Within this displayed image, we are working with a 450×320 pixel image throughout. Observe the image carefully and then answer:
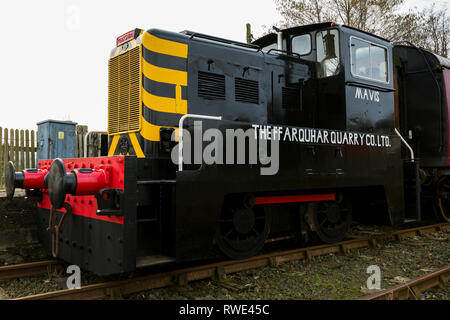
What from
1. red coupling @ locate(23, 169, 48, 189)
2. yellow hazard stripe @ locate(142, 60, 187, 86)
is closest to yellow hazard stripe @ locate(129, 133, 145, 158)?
yellow hazard stripe @ locate(142, 60, 187, 86)

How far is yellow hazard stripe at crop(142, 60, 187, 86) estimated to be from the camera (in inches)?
163

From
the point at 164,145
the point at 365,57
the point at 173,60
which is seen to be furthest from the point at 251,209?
the point at 365,57

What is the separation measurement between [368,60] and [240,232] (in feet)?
11.0

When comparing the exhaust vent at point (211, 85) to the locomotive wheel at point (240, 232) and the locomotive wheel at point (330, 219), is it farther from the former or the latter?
the locomotive wheel at point (330, 219)

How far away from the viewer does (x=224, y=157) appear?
3951mm

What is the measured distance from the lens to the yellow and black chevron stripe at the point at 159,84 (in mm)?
4125

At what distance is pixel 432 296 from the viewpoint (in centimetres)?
385

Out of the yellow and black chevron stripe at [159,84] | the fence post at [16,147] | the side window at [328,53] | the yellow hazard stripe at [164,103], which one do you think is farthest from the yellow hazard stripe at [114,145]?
the fence post at [16,147]

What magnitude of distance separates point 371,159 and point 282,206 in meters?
1.53

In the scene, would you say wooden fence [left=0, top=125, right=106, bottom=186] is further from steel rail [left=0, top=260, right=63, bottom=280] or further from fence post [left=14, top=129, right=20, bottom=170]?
steel rail [left=0, top=260, right=63, bottom=280]

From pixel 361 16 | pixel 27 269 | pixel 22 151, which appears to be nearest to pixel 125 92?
pixel 27 269

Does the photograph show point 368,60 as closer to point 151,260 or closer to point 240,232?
point 240,232

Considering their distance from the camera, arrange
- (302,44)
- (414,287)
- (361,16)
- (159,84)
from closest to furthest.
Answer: (414,287) < (159,84) < (302,44) < (361,16)
